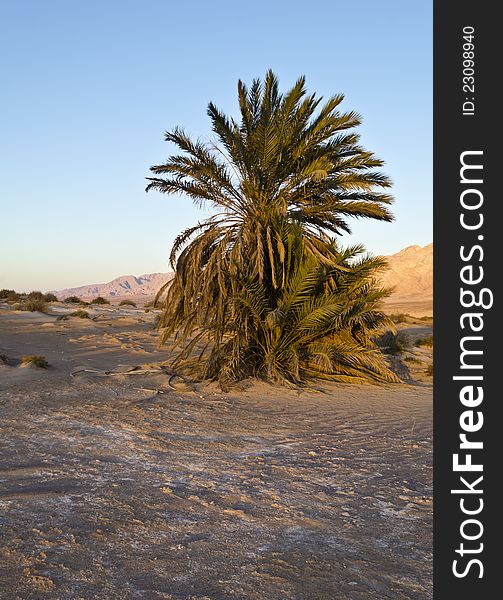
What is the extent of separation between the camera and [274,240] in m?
10.3

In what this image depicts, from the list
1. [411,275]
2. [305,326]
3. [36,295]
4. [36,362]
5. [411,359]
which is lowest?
[411,359]

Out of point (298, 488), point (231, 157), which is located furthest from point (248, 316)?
point (298, 488)

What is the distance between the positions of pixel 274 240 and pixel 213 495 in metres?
6.35

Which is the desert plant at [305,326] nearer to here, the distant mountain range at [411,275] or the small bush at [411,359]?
the small bush at [411,359]

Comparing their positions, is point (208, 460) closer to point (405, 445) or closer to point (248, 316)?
point (405, 445)

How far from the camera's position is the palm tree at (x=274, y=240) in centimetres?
1010

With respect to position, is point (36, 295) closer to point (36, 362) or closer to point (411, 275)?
point (36, 362)

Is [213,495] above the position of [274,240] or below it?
below

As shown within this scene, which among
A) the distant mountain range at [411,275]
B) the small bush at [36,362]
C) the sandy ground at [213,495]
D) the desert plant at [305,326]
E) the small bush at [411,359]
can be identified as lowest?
the small bush at [411,359]

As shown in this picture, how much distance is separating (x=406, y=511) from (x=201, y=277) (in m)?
6.92

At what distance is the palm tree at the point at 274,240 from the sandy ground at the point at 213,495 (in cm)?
136

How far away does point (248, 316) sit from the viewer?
10172 millimetres

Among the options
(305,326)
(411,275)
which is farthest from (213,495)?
(411,275)

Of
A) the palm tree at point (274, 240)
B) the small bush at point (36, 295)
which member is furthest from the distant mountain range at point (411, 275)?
the palm tree at point (274, 240)
